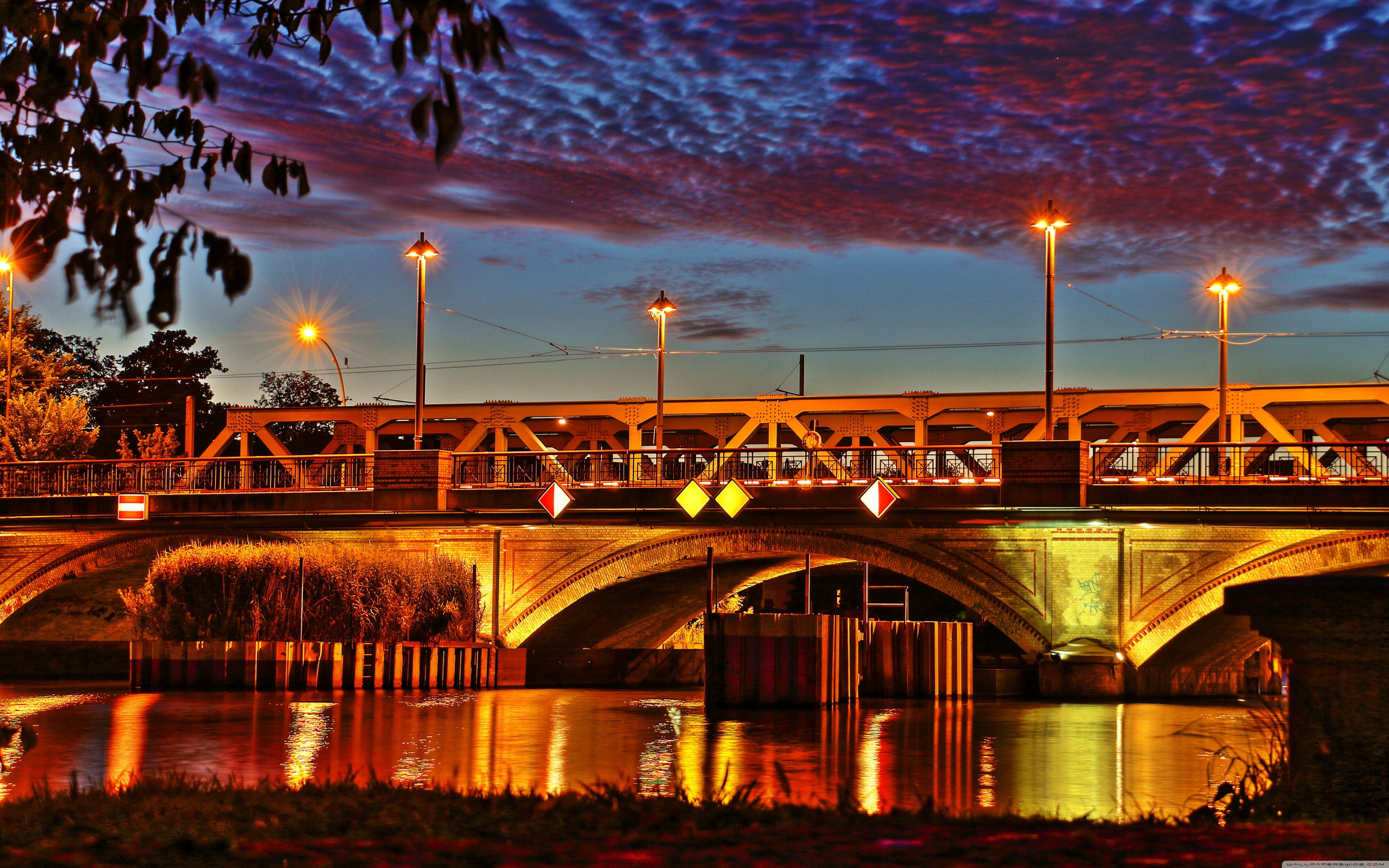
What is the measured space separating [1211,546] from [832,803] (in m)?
21.3

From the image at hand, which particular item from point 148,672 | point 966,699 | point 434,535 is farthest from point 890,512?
point 148,672

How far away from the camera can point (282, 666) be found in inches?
1176

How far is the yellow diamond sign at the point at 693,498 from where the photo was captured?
33.3 m

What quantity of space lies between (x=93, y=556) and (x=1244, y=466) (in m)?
32.1

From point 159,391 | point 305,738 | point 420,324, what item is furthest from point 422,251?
point 159,391

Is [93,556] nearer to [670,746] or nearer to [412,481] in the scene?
[412,481]

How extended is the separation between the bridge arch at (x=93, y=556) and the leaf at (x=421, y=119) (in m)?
34.5

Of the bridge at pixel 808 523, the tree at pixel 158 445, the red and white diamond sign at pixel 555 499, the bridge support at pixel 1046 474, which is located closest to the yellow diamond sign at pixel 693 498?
the bridge at pixel 808 523

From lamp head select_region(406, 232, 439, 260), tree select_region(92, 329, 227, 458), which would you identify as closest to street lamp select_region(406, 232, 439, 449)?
lamp head select_region(406, 232, 439, 260)

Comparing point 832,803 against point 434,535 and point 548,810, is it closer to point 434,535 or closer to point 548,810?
point 548,810

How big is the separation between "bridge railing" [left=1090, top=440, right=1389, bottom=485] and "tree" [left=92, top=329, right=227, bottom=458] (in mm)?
75733

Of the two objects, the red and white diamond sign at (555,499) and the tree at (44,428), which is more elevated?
the tree at (44,428)

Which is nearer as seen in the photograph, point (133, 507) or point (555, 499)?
point (555, 499)

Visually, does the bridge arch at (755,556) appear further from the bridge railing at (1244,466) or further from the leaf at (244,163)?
the leaf at (244,163)
